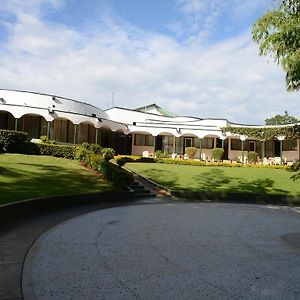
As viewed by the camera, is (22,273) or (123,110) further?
(123,110)

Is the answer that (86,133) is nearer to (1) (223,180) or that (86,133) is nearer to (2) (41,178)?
(1) (223,180)

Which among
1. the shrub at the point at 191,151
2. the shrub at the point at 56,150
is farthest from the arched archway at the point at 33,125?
the shrub at the point at 191,151

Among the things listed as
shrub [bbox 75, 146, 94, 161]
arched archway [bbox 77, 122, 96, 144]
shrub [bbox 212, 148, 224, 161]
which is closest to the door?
shrub [bbox 212, 148, 224, 161]

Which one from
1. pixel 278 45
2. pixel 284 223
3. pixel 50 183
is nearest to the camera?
pixel 278 45

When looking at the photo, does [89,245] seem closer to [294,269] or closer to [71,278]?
[71,278]

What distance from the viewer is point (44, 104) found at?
29.7m

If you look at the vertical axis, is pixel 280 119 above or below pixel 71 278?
above

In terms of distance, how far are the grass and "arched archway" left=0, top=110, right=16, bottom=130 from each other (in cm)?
972

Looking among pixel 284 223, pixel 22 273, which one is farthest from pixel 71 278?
pixel 284 223

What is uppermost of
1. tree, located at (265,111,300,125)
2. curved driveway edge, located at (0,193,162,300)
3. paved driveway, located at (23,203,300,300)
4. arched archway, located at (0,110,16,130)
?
tree, located at (265,111,300,125)

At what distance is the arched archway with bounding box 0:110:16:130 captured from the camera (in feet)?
93.3

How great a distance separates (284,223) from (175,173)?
42.6 ft

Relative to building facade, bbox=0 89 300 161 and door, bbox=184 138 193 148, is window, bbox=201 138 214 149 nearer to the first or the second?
building facade, bbox=0 89 300 161

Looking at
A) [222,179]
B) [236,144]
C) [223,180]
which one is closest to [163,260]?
[223,180]
